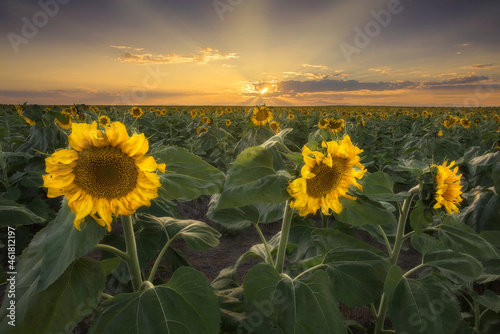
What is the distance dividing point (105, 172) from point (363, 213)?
125 cm

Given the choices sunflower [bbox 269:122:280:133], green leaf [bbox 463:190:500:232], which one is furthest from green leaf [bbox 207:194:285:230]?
sunflower [bbox 269:122:280:133]

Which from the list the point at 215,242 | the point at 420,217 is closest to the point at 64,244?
the point at 215,242

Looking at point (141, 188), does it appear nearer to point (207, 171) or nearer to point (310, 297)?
point (207, 171)

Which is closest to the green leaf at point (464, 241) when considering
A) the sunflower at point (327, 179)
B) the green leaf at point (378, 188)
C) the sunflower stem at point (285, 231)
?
the green leaf at point (378, 188)

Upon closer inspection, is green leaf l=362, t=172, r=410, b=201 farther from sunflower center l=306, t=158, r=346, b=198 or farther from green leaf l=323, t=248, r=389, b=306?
green leaf l=323, t=248, r=389, b=306

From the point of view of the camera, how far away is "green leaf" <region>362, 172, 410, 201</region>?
→ 1620 mm

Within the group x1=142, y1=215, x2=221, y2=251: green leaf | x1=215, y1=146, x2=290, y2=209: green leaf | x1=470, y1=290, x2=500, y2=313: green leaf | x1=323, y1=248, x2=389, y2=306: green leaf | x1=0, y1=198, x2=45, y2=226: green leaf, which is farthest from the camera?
x1=470, y1=290, x2=500, y2=313: green leaf

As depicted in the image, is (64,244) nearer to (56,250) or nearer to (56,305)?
(56,250)

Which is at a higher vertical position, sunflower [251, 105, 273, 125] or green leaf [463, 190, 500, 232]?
sunflower [251, 105, 273, 125]

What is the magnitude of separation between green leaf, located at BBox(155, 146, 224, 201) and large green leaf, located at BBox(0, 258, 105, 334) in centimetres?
53

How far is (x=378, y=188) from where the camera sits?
1684mm

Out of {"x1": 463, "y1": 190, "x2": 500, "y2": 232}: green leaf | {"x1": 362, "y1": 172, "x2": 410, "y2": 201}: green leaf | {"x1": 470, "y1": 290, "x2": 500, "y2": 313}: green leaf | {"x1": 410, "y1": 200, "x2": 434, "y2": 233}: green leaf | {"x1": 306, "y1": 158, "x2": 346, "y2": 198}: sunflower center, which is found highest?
{"x1": 306, "y1": 158, "x2": 346, "y2": 198}: sunflower center

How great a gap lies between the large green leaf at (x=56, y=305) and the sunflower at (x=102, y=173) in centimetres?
34

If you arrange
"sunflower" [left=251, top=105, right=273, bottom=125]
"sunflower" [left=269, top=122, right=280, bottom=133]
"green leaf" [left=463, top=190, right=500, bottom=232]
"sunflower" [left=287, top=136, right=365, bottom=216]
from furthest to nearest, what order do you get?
"sunflower" [left=269, top=122, right=280, bottom=133]
"sunflower" [left=251, top=105, right=273, bottom=125]
"green leaf" [left=463, top=190, right=500, bottom=232]
"sunflower" [left=287, top=136, right=365, bottom=216]
